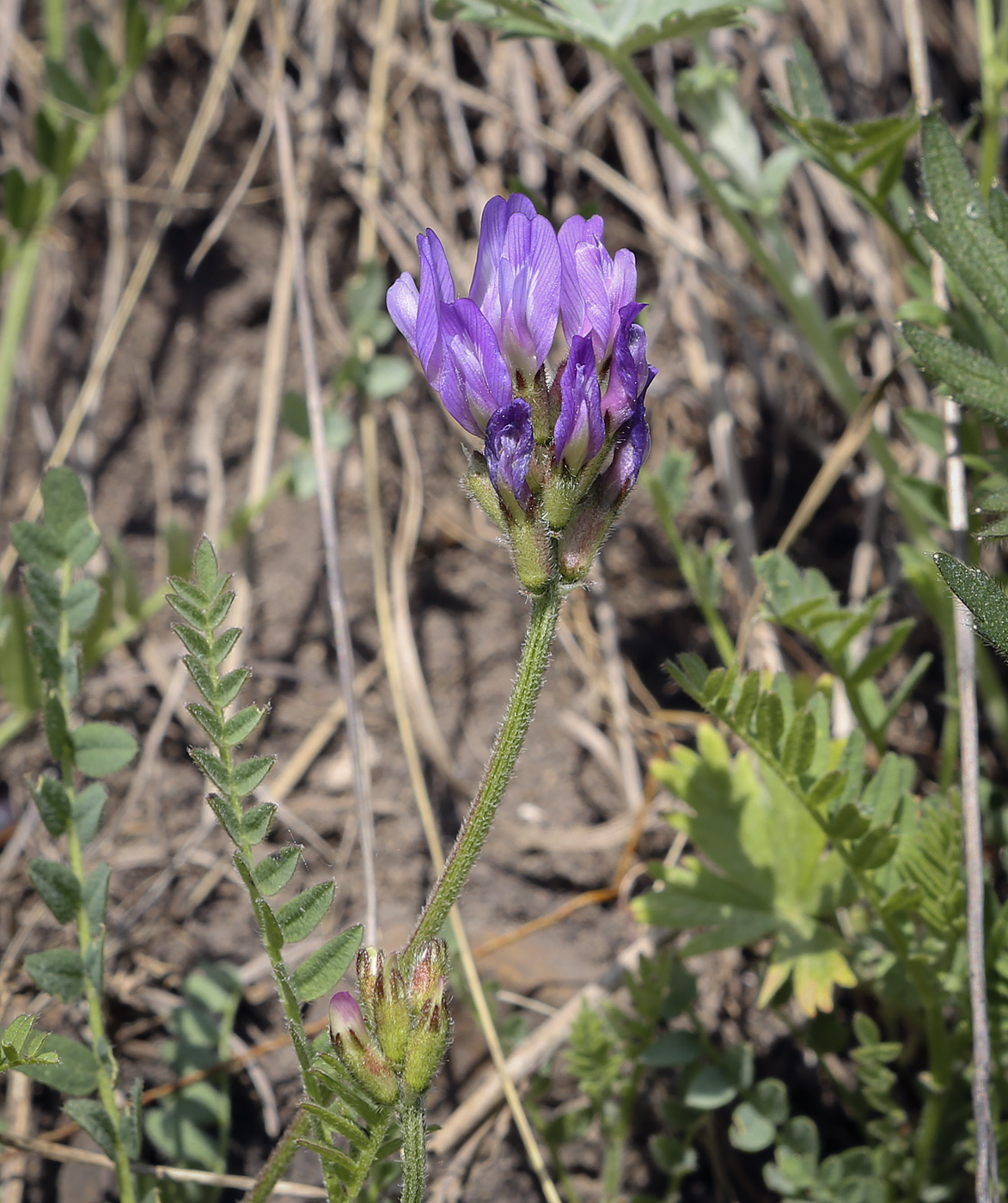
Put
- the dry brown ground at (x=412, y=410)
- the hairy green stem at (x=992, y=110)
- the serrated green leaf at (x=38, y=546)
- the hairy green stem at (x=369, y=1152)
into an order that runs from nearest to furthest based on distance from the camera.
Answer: the hairy green stem at (x=369, y=1152)
the serrated green leaf at (x=38, y=546)
the hairy green stem at (x=992, y=110)
the dry brown ground at (x=412, y=410)

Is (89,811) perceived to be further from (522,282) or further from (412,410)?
(412,410)

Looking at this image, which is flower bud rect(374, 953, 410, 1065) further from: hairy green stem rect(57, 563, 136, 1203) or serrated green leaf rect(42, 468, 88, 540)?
serrated green leaf rect(42, 468, 88, 540)

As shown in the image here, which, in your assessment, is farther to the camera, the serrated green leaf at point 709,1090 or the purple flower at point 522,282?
the serrated green leaf at point 709,1090

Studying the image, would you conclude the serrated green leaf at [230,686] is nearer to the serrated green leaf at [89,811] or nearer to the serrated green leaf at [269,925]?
the serrated green leaf at [269,925]

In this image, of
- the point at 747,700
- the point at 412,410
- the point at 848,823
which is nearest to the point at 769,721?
the point at 747,700

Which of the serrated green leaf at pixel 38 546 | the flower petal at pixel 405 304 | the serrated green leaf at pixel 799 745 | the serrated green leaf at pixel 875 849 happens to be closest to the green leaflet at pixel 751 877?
the serrated green leaf at pixel 875 849

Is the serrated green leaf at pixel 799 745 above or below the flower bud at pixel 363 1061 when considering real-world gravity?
above
